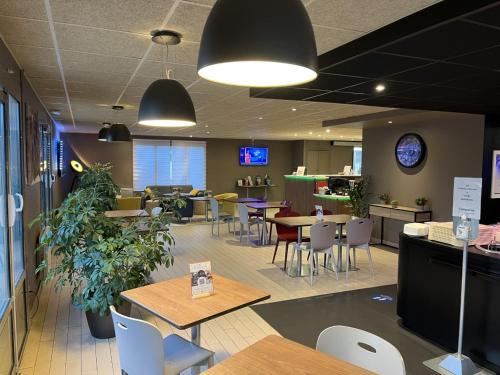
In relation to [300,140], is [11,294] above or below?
below

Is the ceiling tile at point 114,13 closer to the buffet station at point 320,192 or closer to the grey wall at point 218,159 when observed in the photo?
the buffet station at point 320,192

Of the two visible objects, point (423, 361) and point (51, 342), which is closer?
point (423, 361)

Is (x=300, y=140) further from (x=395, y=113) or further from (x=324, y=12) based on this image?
→ (x=324, y=12)

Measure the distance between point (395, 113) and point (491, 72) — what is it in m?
3.08

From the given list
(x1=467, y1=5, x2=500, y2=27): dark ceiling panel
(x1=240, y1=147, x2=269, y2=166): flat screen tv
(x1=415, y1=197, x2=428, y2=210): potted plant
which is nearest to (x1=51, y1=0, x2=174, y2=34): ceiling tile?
(x1=467, y1=5, x2=500, y2=27): dark ceiling panel

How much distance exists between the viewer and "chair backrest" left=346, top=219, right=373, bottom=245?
512 centimetres

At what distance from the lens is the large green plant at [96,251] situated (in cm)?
298

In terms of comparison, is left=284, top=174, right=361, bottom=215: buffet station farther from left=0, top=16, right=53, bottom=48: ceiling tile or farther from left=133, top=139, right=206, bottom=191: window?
left=0, top=16, right=53, bottom=48: ceiling tile

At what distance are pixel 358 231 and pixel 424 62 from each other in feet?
9.38

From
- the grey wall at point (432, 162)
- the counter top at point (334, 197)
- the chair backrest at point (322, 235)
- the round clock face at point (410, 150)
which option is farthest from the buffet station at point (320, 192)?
the chair backrest at point (322, 235)

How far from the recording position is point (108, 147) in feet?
39.6

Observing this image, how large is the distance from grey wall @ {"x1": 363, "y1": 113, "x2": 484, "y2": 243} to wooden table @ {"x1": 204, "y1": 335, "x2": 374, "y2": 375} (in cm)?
532

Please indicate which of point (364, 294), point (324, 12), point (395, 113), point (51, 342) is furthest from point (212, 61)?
point (395, 113)

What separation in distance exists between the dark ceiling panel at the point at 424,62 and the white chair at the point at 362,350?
1756mm
